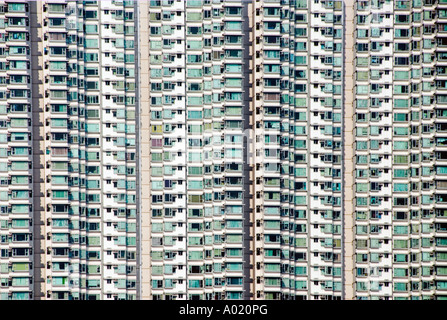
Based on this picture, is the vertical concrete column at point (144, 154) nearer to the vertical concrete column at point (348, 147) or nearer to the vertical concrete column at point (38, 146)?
the vertical concrete column at point (38, 146)

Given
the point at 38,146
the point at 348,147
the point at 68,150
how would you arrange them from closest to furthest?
the point at 68,150 < the point at 38,146 < the point at 348,147

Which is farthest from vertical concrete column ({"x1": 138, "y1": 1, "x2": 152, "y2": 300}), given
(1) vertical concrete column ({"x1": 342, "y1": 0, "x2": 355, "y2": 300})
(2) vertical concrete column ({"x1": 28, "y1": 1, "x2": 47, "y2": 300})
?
(1) vertical concrete column ({"x1": 342, "y1": 0, "x2": 355, "y2": 300})

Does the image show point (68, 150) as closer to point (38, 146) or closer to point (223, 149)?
point (38, 146)

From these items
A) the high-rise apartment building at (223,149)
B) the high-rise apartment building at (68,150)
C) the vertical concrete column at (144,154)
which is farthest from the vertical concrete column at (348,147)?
the high-rise apartment building at (68,150)

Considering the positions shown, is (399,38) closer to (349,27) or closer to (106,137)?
(349,27)

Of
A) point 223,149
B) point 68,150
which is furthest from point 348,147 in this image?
point 68,150
